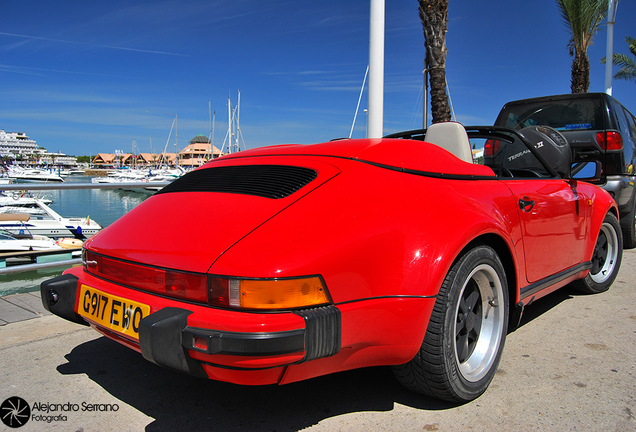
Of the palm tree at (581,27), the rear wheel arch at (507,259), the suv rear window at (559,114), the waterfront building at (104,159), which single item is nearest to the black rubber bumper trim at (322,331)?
the rear wheel arch at (507,259)

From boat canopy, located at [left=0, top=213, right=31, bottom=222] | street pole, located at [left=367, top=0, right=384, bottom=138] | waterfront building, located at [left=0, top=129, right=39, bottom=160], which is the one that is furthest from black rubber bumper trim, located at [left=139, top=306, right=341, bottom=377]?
waterfront building, located at [left=0, top=129, right=39, bottom=160]

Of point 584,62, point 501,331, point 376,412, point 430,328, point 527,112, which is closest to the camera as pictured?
point 430,328

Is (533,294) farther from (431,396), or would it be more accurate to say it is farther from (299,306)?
(299,306)

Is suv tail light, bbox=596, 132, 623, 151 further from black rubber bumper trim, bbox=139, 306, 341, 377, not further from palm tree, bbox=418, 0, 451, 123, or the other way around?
black rubber bumper trim, bbox=139, 306, 341, 377

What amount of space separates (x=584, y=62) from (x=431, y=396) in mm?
20125

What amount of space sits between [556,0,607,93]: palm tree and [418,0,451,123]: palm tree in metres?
12.5

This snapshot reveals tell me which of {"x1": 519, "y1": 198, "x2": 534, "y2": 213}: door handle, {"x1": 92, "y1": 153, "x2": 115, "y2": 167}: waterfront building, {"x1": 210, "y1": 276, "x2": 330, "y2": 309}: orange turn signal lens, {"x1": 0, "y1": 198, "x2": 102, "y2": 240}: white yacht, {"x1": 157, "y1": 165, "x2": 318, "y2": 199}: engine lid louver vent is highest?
{"x1": 92, "y1": 153, "x2": 115, "y2": 167}: waterfront building

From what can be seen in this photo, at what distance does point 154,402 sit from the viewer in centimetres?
209

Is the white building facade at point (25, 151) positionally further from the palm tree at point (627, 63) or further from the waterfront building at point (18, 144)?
the palm tree at point (627, 63)

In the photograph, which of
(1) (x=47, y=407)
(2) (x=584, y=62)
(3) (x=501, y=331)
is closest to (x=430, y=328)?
(3) (x=501, y=331)

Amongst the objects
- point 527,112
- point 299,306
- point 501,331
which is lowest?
point 501,331

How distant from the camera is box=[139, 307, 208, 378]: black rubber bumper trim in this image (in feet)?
4.97

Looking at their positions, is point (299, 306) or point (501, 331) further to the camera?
point (501, 331)

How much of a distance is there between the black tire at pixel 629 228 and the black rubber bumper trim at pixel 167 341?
5.72 metres
